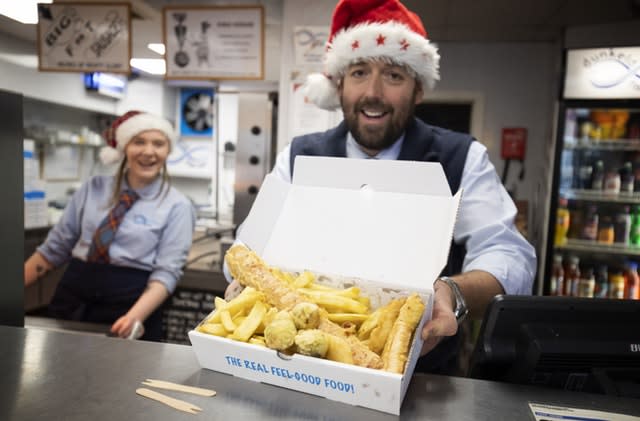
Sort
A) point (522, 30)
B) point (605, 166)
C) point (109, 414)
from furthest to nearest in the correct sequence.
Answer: point (522, 30) < point (605, 166) < point (109, 414)

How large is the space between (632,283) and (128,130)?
13.4 ft

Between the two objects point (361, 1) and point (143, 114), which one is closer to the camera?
point (361, 1)

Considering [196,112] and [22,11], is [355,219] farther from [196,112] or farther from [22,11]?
[196,112]

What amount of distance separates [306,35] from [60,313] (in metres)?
2.32

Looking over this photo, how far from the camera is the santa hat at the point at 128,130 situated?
8.46ft

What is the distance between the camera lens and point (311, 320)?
2.02ft

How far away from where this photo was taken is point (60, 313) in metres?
2.36

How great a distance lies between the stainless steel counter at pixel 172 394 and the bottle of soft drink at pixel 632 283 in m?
3.86

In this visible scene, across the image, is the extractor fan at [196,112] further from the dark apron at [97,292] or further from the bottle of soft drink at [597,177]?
the bottle of soft drink at [597,177]

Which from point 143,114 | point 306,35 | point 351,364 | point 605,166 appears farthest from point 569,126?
point 351,364

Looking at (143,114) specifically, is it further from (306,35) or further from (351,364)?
(351,364)

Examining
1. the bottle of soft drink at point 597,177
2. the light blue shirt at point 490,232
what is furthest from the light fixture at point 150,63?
the bottle of soft drink at point 597,177

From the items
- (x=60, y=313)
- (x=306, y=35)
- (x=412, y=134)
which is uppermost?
(x=306, y=35)

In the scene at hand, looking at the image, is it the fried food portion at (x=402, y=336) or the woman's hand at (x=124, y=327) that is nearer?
the fried food portion at (x=402, y=336)
